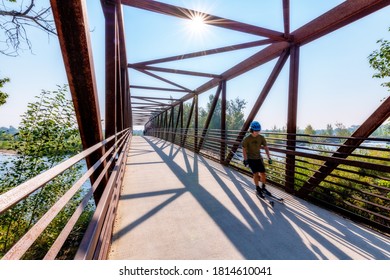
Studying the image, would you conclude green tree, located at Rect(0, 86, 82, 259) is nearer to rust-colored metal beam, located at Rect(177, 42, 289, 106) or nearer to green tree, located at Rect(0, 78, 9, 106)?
green tree, located at Rect(0, 78, 9, 106)

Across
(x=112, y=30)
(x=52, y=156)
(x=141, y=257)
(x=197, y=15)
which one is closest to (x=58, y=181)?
(x=52, y=156)

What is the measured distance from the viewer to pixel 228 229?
2.74 m

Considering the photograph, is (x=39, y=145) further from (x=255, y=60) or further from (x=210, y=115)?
(x=255, y=60)

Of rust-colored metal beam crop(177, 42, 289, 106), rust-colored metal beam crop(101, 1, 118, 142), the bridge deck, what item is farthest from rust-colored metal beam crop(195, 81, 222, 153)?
rust-colored metal beam crop(101, 1, 118, 142)

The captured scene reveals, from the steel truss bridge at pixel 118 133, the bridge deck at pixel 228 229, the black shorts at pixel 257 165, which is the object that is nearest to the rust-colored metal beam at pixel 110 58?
the steel truss bridge at pixel 118 133

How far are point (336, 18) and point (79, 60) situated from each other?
4.17 m

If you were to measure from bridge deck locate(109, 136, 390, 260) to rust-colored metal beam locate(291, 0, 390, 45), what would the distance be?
3.33m

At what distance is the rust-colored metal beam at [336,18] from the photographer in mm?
2996

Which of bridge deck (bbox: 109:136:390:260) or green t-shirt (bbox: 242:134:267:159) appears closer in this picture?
bridge deck (bbox: 109:136:390:260)

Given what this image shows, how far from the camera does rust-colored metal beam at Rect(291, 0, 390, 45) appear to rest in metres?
3.00

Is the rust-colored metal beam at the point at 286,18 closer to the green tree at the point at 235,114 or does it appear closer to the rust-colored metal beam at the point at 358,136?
the rust-colored metal beam at the point at 358,136

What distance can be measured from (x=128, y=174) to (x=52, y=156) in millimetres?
2479

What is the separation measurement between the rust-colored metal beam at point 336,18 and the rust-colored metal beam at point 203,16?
0.45 meters

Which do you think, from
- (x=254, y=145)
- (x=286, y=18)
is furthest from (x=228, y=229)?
(x=286, y=18)
